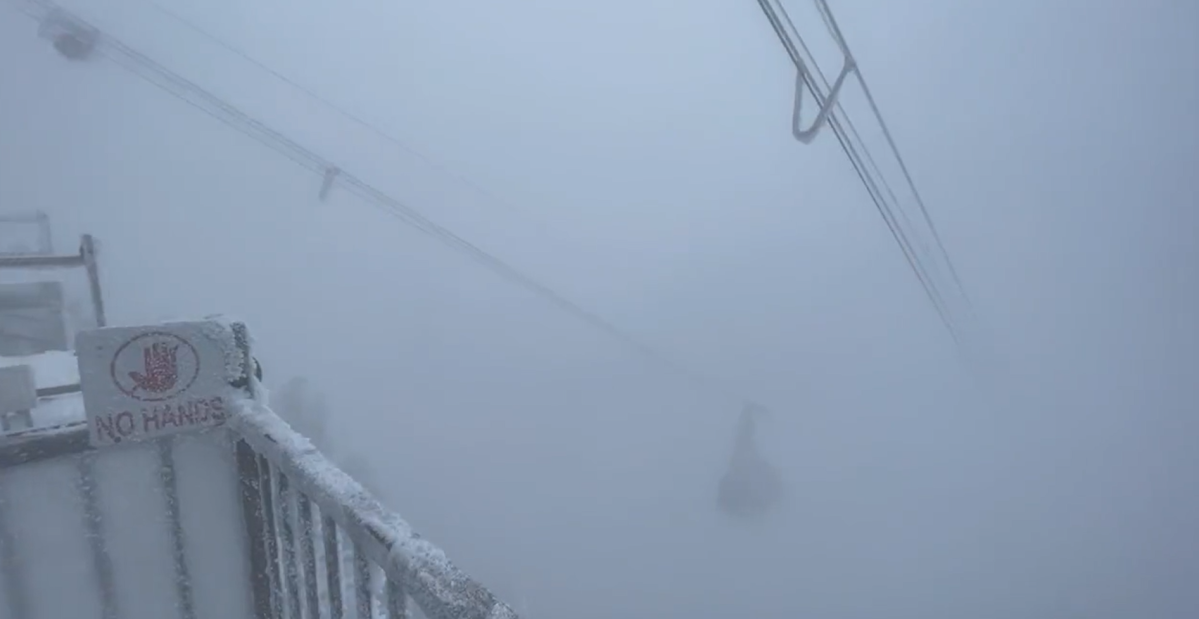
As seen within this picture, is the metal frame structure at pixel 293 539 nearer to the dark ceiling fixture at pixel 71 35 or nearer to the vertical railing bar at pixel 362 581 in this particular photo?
the vertical railing bar at pixel 362 581

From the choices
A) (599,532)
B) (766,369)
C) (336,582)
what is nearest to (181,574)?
(336,582)

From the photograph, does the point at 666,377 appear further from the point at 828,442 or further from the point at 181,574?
the point at 181,574

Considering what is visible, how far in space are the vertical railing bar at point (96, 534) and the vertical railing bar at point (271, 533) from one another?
520 mm

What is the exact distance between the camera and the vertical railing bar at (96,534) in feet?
6.43

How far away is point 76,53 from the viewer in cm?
2591

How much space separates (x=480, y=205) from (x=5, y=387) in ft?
370

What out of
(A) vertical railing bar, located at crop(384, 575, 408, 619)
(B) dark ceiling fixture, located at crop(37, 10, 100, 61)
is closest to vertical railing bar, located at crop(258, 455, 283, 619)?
(A) vertical railing bar, located at crop(384, 575, 408, 619)

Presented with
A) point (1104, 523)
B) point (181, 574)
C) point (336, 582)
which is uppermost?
point (336, 582)

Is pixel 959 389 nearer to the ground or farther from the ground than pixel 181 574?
nearer to the ground

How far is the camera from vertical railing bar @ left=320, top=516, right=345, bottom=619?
1.52 metres

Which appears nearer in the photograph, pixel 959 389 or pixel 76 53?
pixel 76 53

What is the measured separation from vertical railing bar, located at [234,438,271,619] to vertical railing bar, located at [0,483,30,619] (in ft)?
2.12

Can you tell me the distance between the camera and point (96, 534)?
2018 millimetres

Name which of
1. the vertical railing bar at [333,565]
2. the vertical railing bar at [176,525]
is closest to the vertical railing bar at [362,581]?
the vertical railing bar at [333,565]
